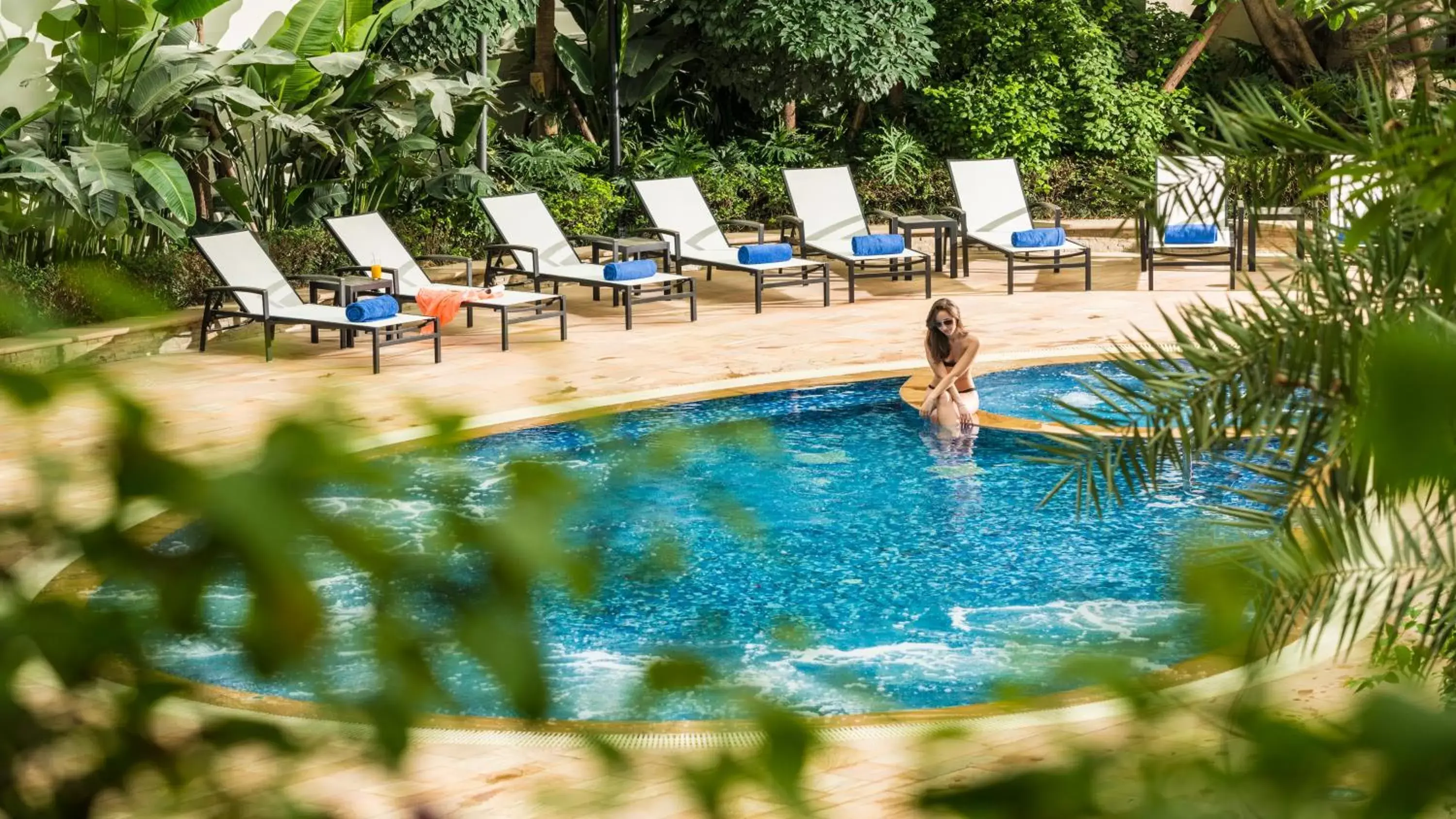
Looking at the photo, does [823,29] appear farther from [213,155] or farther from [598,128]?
[213,155]

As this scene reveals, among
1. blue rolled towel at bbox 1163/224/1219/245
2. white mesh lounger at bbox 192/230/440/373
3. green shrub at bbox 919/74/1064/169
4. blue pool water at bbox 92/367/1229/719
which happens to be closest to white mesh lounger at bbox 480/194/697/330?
white mesh lounger at bbox 192/230/440/373

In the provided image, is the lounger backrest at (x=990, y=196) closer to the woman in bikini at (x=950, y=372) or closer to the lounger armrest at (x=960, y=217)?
the lounger armrest at (x=960, y=217)

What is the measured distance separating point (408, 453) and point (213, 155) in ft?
47.9

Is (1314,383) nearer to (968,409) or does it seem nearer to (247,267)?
(968,409)

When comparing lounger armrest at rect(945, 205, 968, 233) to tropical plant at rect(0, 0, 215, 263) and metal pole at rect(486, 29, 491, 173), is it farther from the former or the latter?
tropical plant at rect(0, 0, 215, 263)

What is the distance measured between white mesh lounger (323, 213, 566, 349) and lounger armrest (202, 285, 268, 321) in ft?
3.02

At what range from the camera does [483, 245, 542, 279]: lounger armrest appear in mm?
13383

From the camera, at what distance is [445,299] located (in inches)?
481

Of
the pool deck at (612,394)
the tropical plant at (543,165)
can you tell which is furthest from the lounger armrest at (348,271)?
the tropical plant at (543,165)

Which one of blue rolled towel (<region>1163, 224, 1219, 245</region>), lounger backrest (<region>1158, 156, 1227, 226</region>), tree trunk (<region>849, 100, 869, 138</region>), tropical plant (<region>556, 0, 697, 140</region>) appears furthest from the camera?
tree trunk (<region>849, 100, 869, 138</region>)

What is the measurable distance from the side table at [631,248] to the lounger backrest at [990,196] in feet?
9.25

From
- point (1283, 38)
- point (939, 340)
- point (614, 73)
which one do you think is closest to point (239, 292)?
point (939, 340)

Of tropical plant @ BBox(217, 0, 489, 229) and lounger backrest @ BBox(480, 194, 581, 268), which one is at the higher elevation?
tropical plant @ BBox(217, 0, 489, 229)

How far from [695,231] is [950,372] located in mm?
5507
